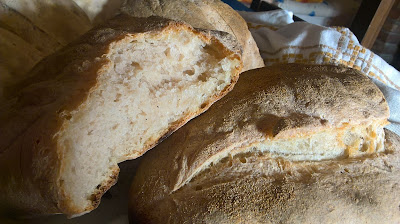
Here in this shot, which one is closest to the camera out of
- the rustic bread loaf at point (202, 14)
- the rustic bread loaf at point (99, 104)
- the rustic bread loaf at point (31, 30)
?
the rustic bread loaf at point (99, 104)

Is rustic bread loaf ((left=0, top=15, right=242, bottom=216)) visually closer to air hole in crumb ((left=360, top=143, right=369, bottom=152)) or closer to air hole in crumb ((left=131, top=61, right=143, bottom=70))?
air hole in crumb ((left=131, top=61, right=143, bottom=70))

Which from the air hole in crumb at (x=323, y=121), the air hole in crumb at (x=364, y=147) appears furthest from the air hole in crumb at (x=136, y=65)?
the air hole in crumb at (x=364, y=147)

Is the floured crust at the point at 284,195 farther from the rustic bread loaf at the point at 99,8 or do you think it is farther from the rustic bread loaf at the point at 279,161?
the rustic bread loaf at the point at 99,8

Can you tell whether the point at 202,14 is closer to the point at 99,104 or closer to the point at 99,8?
the point at 99,8

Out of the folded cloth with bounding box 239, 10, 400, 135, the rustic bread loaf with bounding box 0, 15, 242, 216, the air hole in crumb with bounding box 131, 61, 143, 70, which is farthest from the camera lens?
the folded cloth with bounding box 239, 10, 400, 135

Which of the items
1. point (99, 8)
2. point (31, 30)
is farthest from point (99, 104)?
point (99, 8)

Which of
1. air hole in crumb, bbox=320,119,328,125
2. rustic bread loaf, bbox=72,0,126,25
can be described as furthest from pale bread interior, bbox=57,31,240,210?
rustic bread loaf, bbox=72,0,126,25

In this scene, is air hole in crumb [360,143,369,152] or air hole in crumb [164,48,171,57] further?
air hole in crumb [360,143,369,152]
